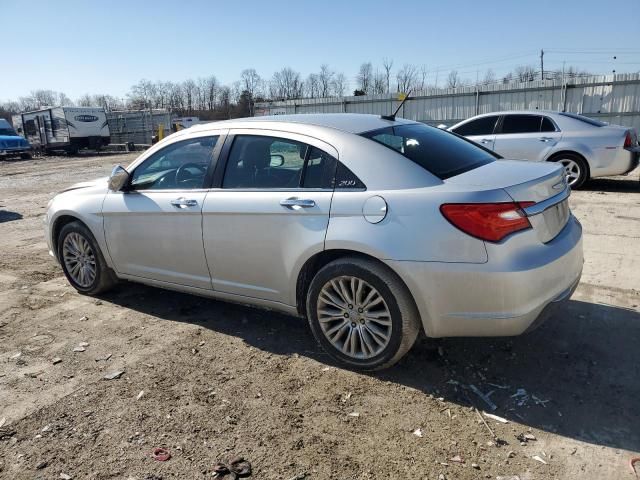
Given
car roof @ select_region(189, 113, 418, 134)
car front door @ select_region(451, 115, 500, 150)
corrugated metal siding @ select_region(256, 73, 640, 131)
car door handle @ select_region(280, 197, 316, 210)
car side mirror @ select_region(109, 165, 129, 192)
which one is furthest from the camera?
corrugated metal siding @ select_region(256, 73, 640, 131)

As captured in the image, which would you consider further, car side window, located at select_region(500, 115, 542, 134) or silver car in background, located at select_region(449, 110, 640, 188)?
car side window, located at select_region(500, 115, 542, 134)

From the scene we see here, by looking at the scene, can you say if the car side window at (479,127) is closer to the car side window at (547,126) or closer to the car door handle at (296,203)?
the car side window at (547,126)

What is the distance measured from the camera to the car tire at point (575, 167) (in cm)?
959

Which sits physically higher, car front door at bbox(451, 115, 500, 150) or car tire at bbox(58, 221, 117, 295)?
car front door at bbox(451, 115, 500, 150)

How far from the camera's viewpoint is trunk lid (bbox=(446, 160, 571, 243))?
3.03 metres

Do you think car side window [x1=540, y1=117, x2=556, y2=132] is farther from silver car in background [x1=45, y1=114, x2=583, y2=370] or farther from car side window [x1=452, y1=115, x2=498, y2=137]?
silver car in background [x1=45, y1=114, x2=583, y2=370]

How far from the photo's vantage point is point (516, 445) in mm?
2660

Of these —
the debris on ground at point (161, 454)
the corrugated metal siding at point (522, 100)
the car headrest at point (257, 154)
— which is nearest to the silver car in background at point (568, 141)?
the car headrest at point (257, 154)

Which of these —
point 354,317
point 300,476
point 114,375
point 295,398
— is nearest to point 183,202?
point 114,375

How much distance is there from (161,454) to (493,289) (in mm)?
2047

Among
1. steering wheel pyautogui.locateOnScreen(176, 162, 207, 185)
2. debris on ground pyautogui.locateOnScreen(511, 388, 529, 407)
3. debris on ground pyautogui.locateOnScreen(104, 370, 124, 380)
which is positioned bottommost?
debris on ground pyautogui.locateOnScreen(104, 370, 124, 380)

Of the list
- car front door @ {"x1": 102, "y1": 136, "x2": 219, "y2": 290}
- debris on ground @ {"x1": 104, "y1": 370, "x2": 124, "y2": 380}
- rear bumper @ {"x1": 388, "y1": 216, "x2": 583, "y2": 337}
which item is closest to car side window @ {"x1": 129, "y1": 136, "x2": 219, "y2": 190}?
car front door @ {"x1": 102, "y1": 136, "x2": 219, "y2": 290}

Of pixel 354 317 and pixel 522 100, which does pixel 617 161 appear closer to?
pixel 354 317

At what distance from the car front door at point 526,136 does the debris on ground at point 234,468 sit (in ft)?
28.7
